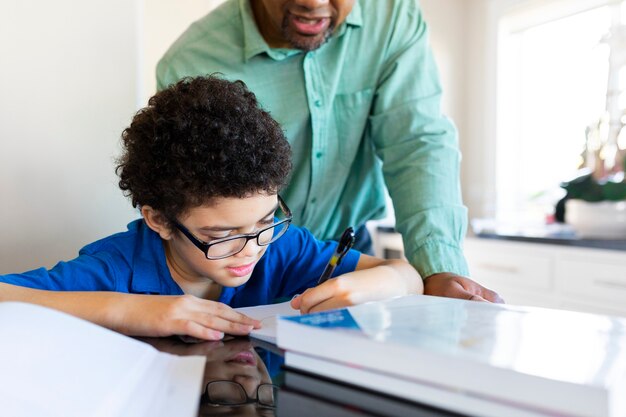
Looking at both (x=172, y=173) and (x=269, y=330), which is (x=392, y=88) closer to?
(x=172, y=173)

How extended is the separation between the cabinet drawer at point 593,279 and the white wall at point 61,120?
1697mm

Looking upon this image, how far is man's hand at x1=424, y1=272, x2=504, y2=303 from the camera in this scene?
0.80m

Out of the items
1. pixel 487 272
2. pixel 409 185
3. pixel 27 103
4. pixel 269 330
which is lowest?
pixel 487 272

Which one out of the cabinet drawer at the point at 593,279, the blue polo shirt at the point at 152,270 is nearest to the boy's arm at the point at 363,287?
the blue polo shirt at the point at 152,270

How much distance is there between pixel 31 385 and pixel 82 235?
2.73 feet

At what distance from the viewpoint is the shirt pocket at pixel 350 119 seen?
122cm

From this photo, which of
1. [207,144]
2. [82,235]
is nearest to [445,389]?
[207,144]

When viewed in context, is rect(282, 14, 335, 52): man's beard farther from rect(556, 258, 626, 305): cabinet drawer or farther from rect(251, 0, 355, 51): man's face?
rect(556, 258, 626, 305): cabinet drawer

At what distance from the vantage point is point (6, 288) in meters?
0.75

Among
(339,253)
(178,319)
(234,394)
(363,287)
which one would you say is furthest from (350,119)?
(234,394)

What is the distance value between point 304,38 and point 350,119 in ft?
0.72

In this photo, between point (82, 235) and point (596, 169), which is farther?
point (596, 169)

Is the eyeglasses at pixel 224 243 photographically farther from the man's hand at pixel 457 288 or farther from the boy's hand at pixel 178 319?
the man's hand at pixel 457 288

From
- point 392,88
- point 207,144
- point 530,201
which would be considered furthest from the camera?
point 530,201
